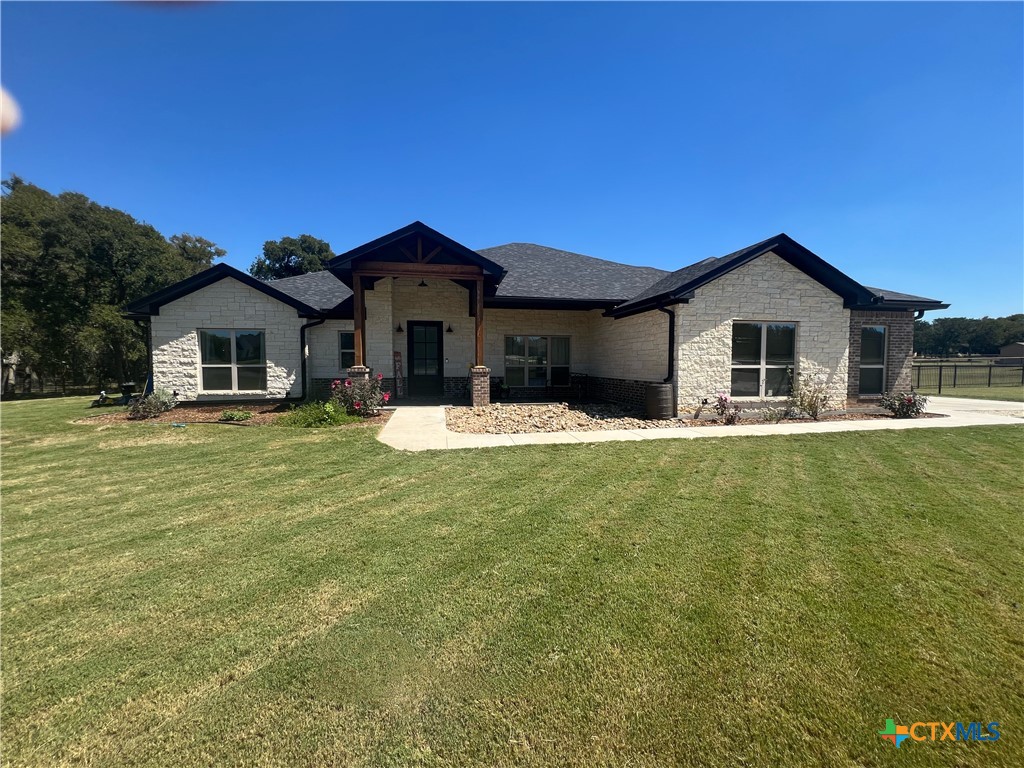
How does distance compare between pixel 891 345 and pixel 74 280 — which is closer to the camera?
pixel 891 345

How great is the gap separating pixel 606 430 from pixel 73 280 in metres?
31.3

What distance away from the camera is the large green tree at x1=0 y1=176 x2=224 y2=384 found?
23016mm

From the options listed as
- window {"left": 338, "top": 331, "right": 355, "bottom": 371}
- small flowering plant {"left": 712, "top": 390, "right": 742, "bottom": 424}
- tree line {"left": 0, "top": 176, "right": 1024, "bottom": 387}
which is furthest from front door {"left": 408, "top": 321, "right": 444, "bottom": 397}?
tree line {"left": 0, "top": 176, "right": 1024, "bottom": 387}

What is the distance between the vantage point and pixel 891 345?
42.0 feet

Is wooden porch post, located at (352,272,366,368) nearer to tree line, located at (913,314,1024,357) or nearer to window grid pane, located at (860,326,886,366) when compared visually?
window grid pane, located at (860,326,886,366)

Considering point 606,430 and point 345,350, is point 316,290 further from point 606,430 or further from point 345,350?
point 606,430

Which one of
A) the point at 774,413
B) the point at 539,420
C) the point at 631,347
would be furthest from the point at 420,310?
the point at 774,413

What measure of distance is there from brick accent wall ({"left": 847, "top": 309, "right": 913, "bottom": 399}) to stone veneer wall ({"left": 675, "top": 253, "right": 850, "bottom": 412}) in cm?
65

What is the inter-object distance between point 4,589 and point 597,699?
4279 millimetres

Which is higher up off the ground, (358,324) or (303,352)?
(358,324)

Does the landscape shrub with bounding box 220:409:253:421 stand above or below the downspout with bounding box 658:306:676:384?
below

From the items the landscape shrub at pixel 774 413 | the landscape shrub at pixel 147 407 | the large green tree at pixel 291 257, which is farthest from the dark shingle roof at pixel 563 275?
the large green tree at pixel 291 257

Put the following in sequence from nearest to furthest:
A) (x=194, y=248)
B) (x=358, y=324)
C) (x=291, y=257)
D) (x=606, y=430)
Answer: (x=606, y=430)
(x=358, y=324)
(x=194, y=248)
(x=291, y=257)

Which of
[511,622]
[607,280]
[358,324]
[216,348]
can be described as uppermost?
[607,280]
